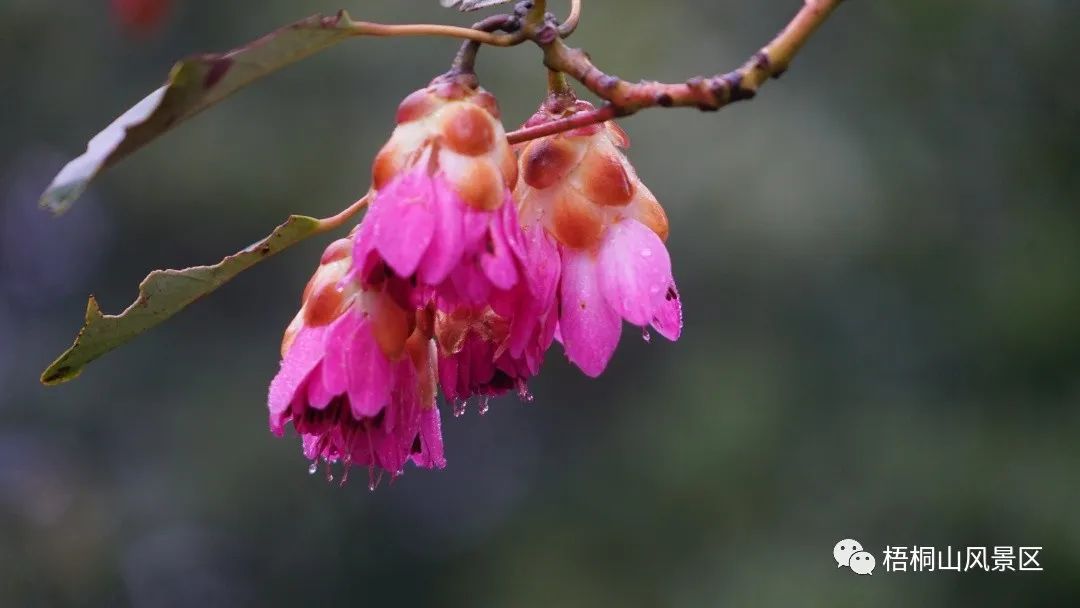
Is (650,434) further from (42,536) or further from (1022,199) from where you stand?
(42,536)

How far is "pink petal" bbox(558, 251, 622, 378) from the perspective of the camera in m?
0.82

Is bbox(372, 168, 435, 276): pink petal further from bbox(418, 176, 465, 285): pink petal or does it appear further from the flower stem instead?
the flower stem

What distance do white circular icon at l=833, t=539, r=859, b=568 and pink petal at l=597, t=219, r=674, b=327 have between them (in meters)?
2.98

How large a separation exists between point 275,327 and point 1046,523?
3.10 meters

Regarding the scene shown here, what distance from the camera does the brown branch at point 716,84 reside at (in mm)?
704

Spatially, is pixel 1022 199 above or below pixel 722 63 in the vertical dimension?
below

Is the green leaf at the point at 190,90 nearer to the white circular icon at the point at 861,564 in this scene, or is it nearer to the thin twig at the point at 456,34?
the thin twig at the point at 456,34

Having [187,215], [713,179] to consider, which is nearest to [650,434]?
[713,179]

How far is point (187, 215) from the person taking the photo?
5.04 metres

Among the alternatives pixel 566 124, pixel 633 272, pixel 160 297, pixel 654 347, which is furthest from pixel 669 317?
pixel 654 347

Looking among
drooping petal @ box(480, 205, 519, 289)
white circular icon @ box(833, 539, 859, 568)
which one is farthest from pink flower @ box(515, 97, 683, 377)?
white circular icon @ box(833, 539, 859, 568)
